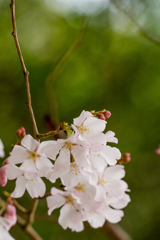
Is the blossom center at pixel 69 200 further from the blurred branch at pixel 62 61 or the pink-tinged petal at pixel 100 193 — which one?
the blurred branch at pixel 62 61

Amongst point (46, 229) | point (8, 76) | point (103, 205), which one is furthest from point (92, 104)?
point (103, 205)

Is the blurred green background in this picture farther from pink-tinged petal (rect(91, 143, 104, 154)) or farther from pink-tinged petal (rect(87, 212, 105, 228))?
pink-tinged petal (rect(91, 143, 104, 154))

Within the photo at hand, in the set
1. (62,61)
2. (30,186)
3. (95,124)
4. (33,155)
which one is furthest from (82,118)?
(62,61)

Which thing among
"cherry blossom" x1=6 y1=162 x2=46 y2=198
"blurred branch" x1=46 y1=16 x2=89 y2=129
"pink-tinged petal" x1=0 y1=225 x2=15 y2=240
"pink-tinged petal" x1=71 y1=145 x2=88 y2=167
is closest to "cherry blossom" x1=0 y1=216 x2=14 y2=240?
"pink-tinged petal" x1=0 y1=225 x2=15 y2=240

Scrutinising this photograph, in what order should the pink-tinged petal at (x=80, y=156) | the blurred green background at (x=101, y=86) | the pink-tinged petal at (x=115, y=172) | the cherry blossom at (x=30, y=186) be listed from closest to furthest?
the pink-tinged petal at (x=80, y=156), the cherry blossom at (x=30, y=186), the pink-tinged petal at (x=115, y=172), the blurred green background at (x=101, y=86)

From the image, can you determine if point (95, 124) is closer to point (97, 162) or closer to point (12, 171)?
point (97, 162)

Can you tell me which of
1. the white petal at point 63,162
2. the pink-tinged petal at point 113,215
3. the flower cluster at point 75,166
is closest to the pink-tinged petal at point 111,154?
the flower cluster at point 75,166
